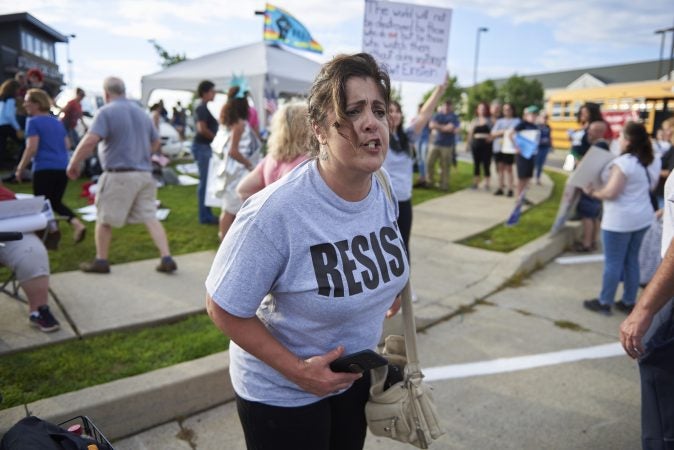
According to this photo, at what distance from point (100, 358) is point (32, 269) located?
2.76ft

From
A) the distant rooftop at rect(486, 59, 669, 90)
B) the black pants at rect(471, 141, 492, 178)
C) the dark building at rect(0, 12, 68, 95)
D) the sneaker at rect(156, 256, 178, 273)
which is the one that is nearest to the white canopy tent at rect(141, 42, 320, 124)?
the black pants at rect(471, 141, 492, 178)

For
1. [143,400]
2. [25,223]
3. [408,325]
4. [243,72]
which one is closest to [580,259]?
[408,325]

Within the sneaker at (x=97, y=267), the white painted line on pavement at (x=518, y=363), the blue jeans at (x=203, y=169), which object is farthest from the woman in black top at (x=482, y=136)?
the sneaker at (x=97, y=267)

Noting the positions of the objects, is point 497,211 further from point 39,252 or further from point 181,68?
point 181,68

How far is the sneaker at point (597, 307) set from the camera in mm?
4523

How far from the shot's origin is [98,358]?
3.20 m

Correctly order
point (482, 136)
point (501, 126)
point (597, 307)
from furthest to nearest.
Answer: point (482, 136), point (501, 126), point (597, 307)

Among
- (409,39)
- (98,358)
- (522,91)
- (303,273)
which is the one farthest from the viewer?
(522,91)

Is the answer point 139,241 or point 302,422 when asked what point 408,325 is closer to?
point 302,422

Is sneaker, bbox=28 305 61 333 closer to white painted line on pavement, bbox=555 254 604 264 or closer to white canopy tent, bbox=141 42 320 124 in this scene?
white painted line on pavement, bbox=555 254 604 264

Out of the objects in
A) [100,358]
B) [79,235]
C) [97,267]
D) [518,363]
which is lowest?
[518,363]

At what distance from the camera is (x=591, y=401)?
314cm

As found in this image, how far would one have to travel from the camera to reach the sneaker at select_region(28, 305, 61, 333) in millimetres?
3494

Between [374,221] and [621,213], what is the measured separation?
3.56m
